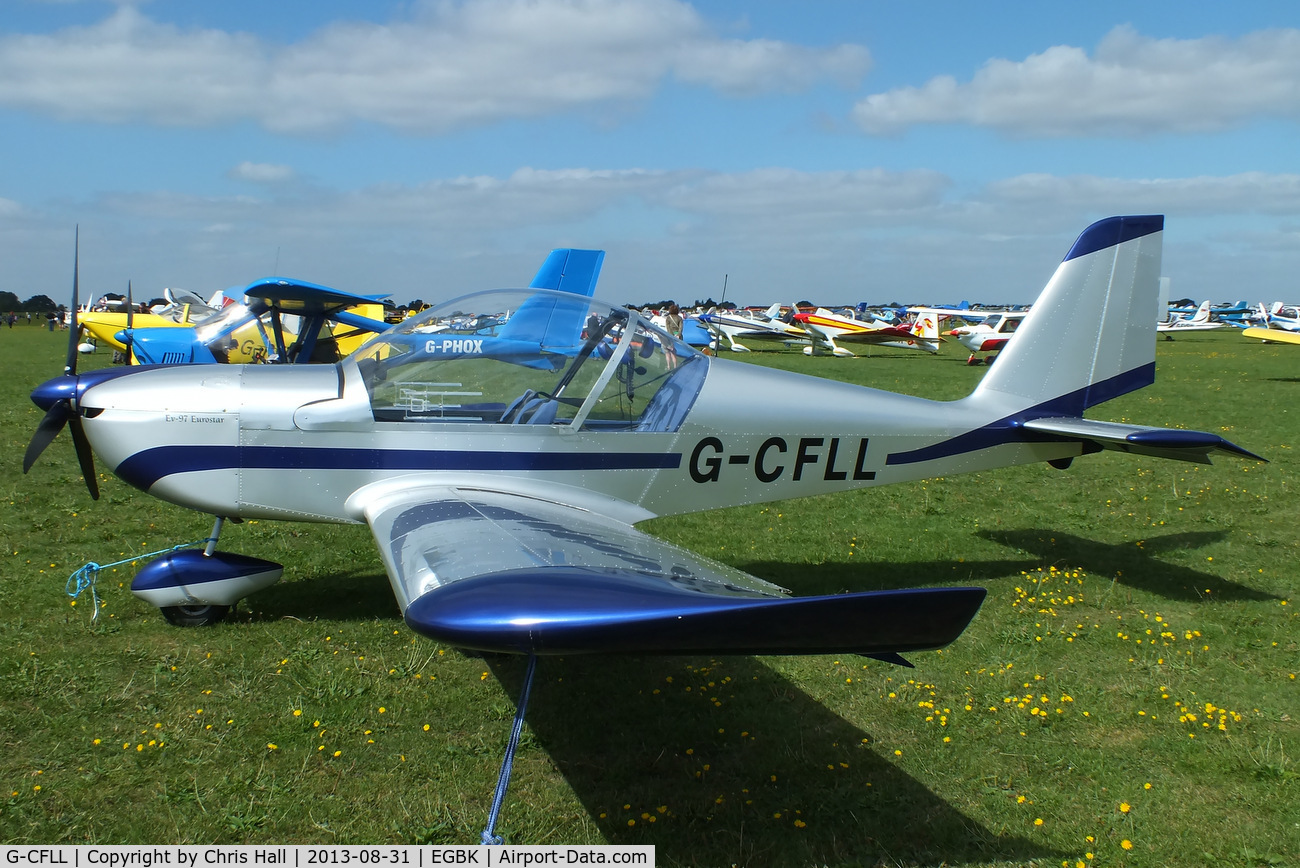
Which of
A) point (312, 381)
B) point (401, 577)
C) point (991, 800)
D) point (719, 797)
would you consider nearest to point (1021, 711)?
point (991, 800)

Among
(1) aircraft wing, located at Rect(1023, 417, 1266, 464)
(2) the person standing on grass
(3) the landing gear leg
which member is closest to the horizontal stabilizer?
Result: (3) the landing gear leg

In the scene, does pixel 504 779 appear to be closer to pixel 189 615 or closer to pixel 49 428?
pixel 189 615

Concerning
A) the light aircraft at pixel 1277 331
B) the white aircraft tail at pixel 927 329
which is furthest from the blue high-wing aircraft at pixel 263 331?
the white aircraft tail at pixel 927 329

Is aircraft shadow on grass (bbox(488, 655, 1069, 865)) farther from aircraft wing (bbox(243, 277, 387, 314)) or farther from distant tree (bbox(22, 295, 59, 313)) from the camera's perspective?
distant tree (bbox(22, 295, 59, 313))

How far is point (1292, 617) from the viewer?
222 inches

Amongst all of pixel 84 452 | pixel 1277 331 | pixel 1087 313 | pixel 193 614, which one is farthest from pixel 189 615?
pixel 1277 331

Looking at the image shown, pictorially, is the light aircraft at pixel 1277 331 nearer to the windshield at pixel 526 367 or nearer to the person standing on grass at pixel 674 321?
the person standing on grass at pixel 674 321

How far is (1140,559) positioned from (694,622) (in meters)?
6.01

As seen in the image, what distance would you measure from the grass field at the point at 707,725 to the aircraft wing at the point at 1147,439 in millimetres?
1048

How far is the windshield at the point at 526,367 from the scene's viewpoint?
4.96 metres

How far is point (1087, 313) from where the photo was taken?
6312 millimetres

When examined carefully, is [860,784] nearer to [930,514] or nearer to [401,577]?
[401,577]

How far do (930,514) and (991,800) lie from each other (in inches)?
209

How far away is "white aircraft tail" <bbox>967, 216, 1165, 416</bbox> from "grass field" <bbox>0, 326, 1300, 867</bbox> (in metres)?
1.42
